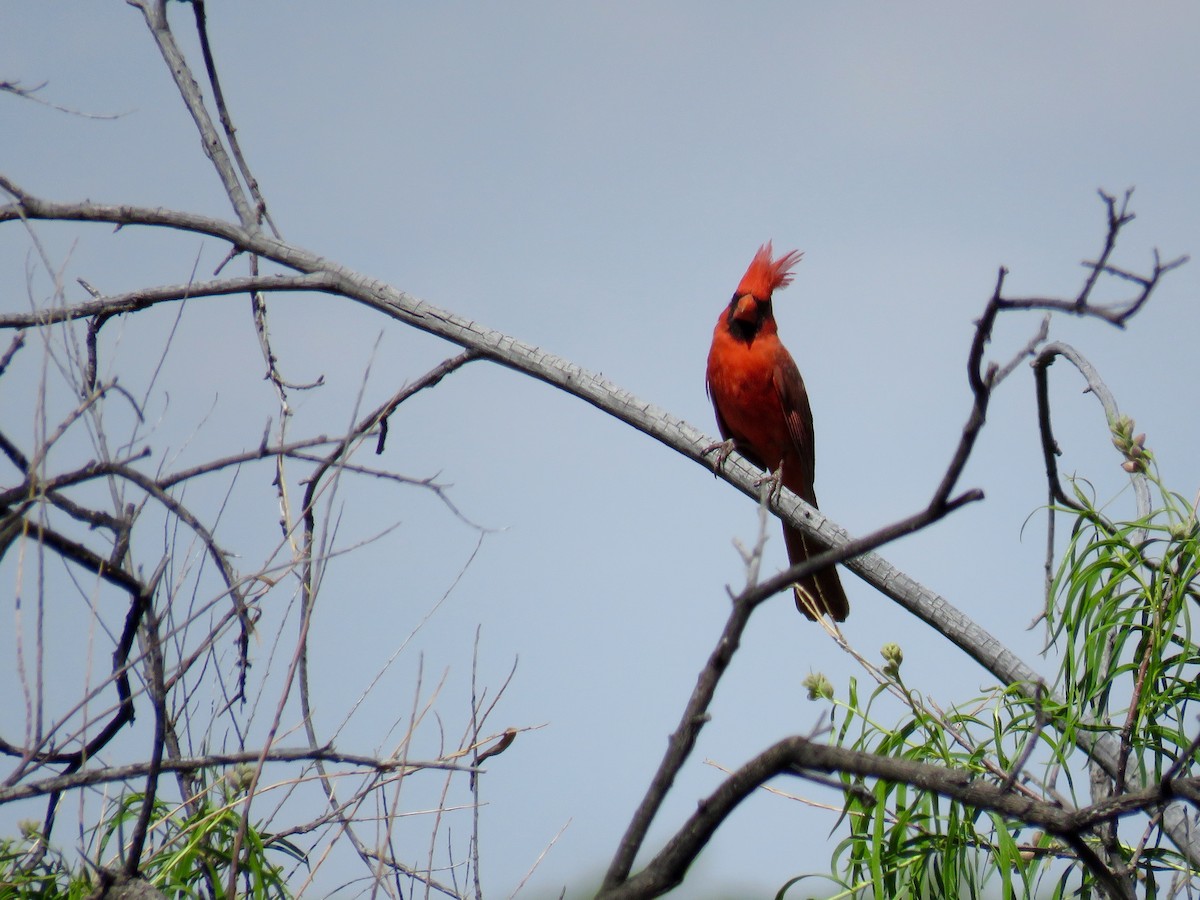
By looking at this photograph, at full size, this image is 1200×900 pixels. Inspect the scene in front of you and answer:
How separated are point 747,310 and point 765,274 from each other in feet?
0.70

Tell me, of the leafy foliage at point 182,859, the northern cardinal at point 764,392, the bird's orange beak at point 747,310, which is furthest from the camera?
the bird's orange beak at point 747,310

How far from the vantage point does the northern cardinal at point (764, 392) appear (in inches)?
208

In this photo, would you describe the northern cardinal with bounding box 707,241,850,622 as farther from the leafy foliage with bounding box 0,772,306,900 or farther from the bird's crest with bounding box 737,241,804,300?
the leafy foliage with bounding box 0,772,306,900

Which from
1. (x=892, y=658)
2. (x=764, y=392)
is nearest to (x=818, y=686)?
(x=892, y=658)

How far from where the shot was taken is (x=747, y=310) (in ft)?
18.0

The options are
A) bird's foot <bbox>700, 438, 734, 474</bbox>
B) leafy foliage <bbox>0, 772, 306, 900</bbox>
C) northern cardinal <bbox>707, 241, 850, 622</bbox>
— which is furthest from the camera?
northern cardinal <bbox>707, 241, 850, 622</bbox>

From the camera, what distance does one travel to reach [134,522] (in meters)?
2.39

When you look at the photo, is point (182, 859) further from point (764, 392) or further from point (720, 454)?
point (764, 392)

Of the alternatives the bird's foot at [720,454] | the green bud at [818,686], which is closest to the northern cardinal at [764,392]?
the bird's foot at [720,454]

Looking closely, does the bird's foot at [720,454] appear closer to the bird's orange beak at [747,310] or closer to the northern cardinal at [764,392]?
the northern cardinal at [764,392]

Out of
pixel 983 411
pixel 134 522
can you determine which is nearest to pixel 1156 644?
pixel 983 411

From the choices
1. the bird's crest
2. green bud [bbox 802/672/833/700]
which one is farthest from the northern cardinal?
green bud [bbox 802/672/833/700]

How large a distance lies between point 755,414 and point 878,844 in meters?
2.92

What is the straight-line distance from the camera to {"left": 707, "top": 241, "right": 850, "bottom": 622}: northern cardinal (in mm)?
5285
